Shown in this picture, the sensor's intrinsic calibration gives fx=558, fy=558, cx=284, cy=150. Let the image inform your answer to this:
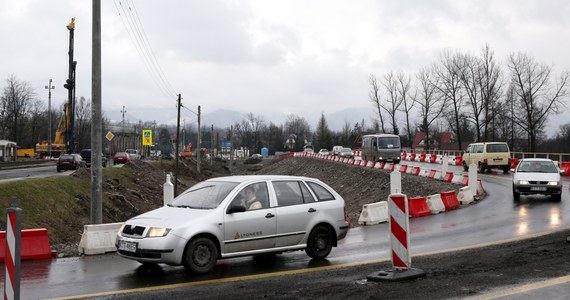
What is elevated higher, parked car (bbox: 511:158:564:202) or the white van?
the white van

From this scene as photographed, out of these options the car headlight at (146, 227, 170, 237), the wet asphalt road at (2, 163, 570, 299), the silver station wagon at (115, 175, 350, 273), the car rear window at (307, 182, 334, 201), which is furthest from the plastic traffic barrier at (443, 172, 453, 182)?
the car headlight at (146, 227, 170, 237)

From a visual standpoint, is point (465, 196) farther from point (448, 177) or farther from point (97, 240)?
point (97, 240)

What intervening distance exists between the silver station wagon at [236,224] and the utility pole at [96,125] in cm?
444

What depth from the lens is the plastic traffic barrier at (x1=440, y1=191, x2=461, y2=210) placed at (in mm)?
19500

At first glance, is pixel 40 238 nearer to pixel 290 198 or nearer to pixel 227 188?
pixel 227 188

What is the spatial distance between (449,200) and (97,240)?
12.8m

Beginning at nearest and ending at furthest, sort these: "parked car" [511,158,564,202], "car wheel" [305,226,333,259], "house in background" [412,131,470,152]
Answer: "car wheel" [305,226,333,259] < "parked car" [511,158,564,202] < "house in background" [412,131,470,152]

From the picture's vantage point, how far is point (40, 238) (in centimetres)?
1091

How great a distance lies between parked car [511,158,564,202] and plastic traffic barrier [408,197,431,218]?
479 cm

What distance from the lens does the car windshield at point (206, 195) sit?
30.5 feet

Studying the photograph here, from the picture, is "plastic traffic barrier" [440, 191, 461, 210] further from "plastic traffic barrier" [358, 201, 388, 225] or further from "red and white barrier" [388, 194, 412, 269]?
"red and white barrier" [388, 194, 412, 269]

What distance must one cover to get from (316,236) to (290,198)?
85cm

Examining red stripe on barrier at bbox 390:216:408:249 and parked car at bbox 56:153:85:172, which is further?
parked car at bbox 56:153:85:172

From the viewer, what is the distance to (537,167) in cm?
2148
